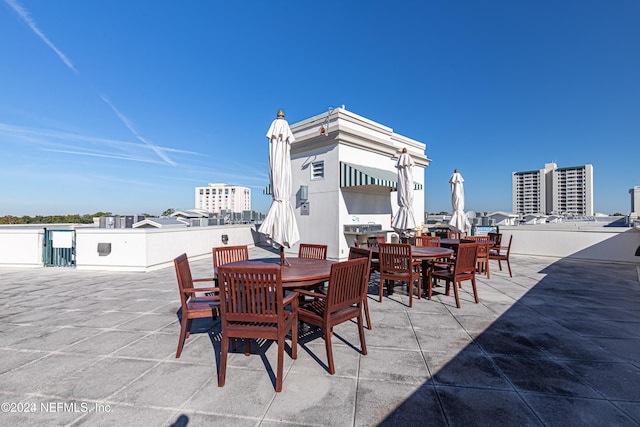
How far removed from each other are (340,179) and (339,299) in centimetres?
681

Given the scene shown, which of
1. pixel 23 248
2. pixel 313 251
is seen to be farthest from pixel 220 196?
pixel 313 251

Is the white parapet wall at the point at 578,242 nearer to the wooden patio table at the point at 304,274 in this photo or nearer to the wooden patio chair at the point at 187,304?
the wooden patio table at the point at 304,274

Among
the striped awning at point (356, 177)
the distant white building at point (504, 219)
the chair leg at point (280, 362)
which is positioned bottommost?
the chair leg at point (280, 362)

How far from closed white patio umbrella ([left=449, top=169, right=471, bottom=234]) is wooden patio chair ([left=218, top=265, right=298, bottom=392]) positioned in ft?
25.7

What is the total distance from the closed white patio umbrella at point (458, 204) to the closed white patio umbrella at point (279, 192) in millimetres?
6657

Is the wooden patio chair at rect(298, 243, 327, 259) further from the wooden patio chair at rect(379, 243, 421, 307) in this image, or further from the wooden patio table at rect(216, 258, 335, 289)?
the wooden patio chair at rect(379, 243, 421, 307)

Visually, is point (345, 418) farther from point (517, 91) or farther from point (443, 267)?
point (517, 91)

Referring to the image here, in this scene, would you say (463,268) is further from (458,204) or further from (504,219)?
(504,219)

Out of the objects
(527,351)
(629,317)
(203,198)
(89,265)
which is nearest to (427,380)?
(527,351)

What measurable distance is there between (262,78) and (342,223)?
9025mm

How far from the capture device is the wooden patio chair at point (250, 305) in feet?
7.22

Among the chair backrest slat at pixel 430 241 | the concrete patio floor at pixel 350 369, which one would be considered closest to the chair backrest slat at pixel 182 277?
the concrete patio floor at pixel 350 369

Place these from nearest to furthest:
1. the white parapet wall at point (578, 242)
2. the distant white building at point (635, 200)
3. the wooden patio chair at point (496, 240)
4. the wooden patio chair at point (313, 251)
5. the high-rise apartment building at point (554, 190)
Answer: the wooden patio chair at point (313, 251) < the wooden patio chair at point (496, 240) < the white parapet wall at point (578, 242) < the distant white building at point (635, 200) < the high-rise apartment building at point (554, 190)

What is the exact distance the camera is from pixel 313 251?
16.0 ft
